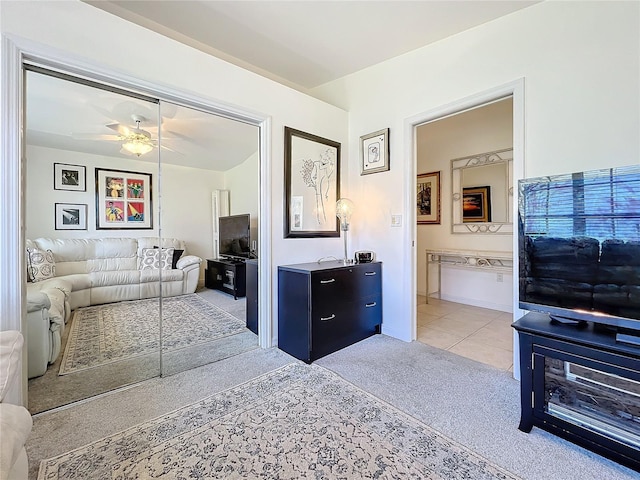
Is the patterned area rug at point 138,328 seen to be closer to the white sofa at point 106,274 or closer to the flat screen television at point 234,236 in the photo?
the white sofa at point 106,274

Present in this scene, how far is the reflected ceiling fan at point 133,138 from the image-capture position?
2416 mm

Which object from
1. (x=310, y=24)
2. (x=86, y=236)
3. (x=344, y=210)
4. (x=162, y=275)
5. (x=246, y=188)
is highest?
(x=310, y=24)

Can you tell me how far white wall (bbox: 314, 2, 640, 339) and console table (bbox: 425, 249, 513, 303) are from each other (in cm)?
156

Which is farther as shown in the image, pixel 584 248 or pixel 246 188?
pixel 246 188

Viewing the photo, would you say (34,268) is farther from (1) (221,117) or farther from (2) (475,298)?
(2) (475,298)

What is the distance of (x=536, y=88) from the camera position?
2004 millimetres

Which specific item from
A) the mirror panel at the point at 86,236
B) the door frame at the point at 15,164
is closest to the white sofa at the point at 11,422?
the door frame at the point at 15,164

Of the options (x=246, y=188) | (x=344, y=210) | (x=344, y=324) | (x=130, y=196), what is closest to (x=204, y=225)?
(x=246, y=188)

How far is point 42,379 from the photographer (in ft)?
6.55

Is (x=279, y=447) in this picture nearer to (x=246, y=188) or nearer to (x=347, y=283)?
(x=347, y=283)

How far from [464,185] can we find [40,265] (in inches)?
191

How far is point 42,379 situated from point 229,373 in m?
1.31

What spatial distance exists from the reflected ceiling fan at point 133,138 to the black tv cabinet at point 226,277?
1179 mm

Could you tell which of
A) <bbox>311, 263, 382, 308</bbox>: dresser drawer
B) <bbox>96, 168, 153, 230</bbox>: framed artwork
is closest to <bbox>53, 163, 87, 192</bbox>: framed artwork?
<bbox>96, 168, 153, 230</bbox>: framed artwork
